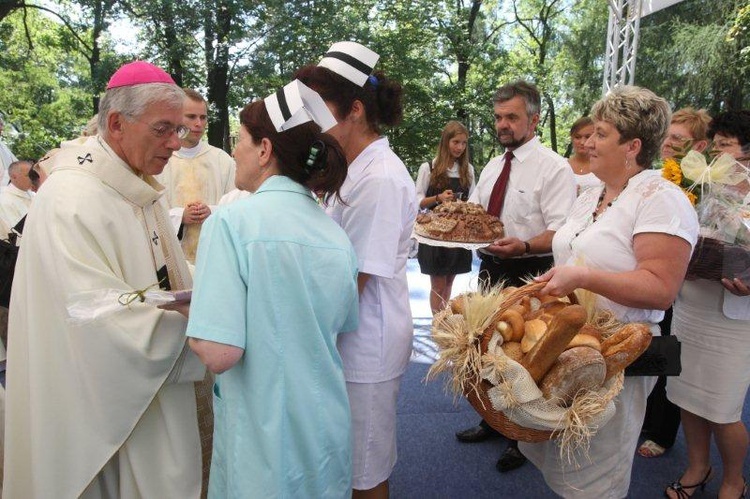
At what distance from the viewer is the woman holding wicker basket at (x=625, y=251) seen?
1.66m

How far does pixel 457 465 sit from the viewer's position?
Answer: 10.2 ft

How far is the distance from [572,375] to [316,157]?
3.08ft

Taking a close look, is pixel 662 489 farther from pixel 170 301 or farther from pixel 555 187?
pixel 170 301

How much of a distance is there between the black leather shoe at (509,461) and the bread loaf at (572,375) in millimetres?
1762

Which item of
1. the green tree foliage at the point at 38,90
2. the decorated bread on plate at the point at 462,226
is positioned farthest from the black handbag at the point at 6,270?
the green tree foliage at the point at 38,90

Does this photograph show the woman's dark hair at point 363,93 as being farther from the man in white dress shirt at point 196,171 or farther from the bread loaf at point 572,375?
the man in white dress shirt at point 196,171

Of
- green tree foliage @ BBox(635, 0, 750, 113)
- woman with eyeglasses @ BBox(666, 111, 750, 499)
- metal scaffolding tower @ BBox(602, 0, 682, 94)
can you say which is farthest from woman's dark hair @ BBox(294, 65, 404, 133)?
green tree foliage @ BBox(635, 0, 750, 113)

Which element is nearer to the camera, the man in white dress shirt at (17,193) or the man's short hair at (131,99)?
the man's short hair at (131,99)

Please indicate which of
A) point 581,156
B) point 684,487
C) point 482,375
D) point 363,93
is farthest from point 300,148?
point 581,156

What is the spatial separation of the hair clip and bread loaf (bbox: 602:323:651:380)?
1008 mm

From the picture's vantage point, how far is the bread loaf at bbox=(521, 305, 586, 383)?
4.68ft

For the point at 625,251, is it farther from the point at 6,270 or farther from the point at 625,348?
the point at 6,270

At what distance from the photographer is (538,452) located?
2.09 metres

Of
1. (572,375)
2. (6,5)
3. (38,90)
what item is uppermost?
(6,5)
